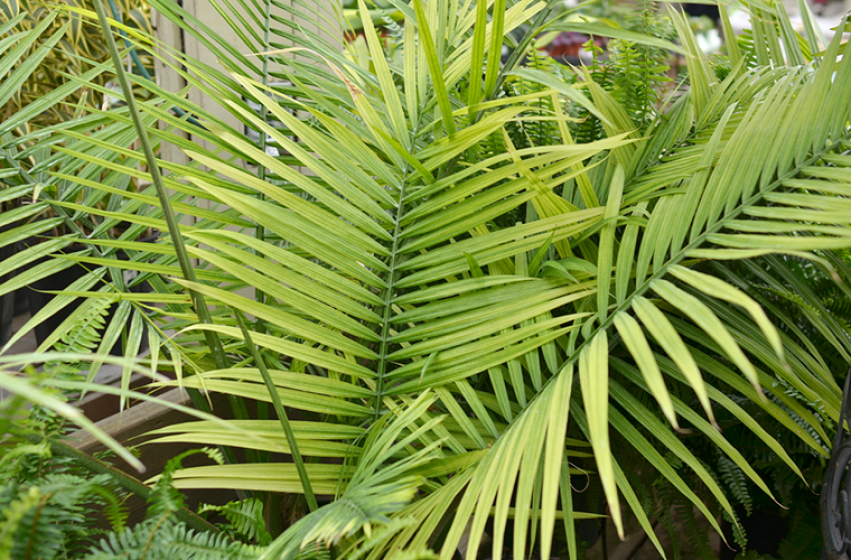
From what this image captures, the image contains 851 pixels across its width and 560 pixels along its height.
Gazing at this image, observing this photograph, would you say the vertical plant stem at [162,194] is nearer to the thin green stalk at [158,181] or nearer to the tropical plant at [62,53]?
the thin green stalk at [158,181]

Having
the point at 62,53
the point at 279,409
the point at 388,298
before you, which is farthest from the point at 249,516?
the point at 62,53

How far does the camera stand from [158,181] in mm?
370

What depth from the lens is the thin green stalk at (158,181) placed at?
336 millimetres

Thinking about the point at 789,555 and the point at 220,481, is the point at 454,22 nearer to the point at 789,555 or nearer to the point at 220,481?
the point at 220,481

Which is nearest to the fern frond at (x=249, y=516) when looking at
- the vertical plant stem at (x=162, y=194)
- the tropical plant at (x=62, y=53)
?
the vertical plant stem at (x=162, y=194)

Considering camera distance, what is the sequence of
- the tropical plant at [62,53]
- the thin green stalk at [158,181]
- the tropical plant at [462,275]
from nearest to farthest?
the thin green stalk at [158,181] → the tropical plant at [462,275] → the tropical plant at [62,53]

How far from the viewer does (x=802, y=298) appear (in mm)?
595

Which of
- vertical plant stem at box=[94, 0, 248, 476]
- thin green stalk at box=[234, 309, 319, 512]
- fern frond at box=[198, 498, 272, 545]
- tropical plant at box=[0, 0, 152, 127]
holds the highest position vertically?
tropical plant at box=[0, 0, 152, 127]

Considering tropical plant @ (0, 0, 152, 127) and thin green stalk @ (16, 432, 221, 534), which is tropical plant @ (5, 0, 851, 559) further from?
tropical plant @ (0, 0, 152, 127)

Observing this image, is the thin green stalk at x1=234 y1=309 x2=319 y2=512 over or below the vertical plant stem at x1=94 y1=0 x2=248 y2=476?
below

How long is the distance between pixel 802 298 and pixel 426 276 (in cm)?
39

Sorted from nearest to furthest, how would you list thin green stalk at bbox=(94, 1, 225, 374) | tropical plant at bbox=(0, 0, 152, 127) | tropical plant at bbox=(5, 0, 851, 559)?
thin green stalk at bbox=(94, 1, 225, 374), tropical plant at bbox=(5, 0, 851, 559), tropical plant at bbox=(0, 0, 152, 127)

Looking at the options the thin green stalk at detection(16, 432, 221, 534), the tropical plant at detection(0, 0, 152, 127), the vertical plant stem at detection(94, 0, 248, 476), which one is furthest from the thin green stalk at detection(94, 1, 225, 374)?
the tropical plant at detection(0, 0, 152, 127)

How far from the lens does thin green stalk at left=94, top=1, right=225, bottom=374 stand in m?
0.34
